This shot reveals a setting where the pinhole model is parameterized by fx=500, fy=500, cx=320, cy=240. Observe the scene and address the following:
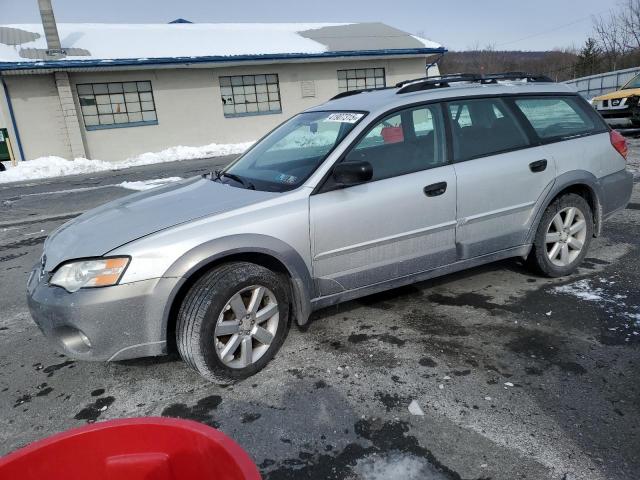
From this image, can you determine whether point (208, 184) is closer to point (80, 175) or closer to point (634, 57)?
point (80, 175)

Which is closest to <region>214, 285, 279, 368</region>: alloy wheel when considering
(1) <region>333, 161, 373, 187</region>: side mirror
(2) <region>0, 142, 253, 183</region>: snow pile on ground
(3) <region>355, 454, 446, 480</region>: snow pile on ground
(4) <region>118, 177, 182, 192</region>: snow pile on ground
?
(1) <region>333, 161, 373, 187</region>: side mirror

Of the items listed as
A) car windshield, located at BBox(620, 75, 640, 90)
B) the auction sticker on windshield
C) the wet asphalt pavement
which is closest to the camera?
the wet asphalt pavement

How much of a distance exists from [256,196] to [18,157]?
16146 millimetres

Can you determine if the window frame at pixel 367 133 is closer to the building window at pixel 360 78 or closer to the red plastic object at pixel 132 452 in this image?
the red plastic object at pixel 132 452

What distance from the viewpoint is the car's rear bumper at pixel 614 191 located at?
4359 mm

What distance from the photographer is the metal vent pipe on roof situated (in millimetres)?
16219

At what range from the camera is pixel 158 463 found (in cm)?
133

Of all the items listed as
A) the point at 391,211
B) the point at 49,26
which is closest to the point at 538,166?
the point at 391,211

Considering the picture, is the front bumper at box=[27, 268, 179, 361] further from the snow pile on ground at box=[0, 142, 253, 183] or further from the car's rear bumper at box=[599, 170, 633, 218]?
the snow pile on ground at box=[0, 142, 253, 183]

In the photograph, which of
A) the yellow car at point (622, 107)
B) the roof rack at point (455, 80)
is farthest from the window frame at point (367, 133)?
the yellow car at point (622, 107)

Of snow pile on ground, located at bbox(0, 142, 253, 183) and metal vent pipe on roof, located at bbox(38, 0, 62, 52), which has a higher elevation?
metal vent pipe on roof, located at bbox(38, 0, 62, 52)

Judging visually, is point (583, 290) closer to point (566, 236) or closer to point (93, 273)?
point (566, 236)

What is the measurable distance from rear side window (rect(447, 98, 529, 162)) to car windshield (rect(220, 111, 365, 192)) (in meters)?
0.78

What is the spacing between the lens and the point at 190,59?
17516mm
